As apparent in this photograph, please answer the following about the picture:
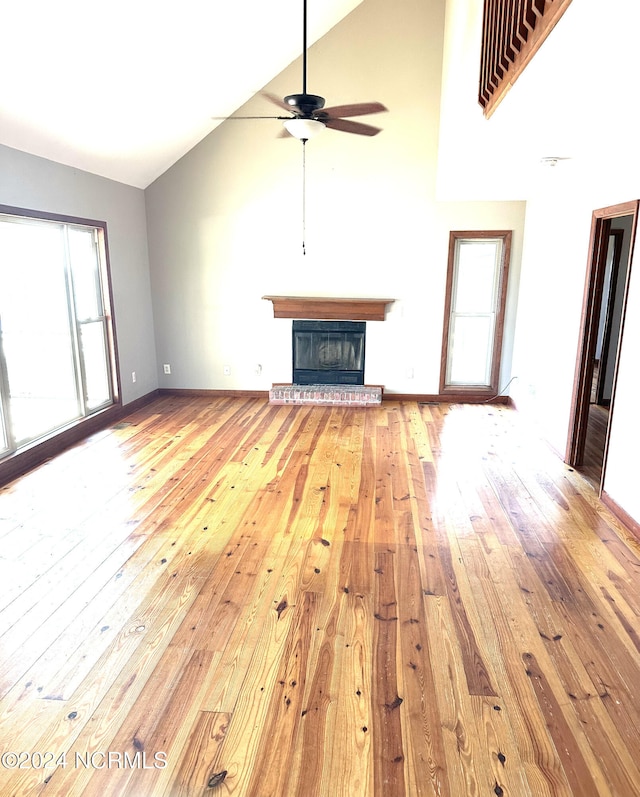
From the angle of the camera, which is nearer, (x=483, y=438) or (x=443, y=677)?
(x=443, y=677)

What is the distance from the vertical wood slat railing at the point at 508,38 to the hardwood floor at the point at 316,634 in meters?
2.45

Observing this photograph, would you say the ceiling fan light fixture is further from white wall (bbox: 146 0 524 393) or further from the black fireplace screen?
the black fireplace screen

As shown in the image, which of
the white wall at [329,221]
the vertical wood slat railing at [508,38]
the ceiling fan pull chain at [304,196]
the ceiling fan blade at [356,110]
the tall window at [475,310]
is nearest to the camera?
the vertical wood slat railing at [508,38]

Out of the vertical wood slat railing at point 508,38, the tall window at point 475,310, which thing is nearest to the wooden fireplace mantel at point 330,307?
the tall window at point 475,310

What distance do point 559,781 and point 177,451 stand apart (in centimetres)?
375

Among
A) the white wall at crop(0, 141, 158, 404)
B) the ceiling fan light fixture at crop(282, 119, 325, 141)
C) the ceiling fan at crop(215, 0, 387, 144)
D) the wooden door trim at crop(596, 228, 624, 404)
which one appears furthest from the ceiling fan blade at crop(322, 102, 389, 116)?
the wooden door trim at crop(596, 228, 624, 404)

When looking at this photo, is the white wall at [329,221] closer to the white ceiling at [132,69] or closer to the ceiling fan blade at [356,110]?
the white ceiling at [132,69]

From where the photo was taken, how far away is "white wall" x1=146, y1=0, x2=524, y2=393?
5.66 metres

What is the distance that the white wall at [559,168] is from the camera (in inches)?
82.6

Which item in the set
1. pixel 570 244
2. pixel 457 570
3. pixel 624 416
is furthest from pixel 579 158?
pixel 457 570

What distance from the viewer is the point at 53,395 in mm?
4820

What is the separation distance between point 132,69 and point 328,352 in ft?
11.5

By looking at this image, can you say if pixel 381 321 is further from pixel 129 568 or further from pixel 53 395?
pixel 129 568

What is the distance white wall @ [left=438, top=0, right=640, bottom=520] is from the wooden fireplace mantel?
57.8 inches
